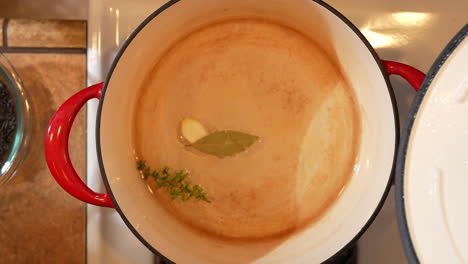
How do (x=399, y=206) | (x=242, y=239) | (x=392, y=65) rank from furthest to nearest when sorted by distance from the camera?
(x=242, y=239) → (x=392, y=65) → (x=399, y=206)

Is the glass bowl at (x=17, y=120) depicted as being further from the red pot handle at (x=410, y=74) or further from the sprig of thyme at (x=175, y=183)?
the red pot handle at (x=410, y=74)

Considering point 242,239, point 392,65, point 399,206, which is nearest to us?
point 399,206

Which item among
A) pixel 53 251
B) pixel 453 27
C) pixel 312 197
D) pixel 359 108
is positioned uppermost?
pixel 453 27

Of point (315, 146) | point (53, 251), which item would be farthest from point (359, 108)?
point (53, 251)

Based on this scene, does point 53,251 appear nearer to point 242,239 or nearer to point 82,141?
point 82,141

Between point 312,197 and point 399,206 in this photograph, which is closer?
point 399,206

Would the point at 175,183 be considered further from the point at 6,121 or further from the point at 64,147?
the point at 6,121

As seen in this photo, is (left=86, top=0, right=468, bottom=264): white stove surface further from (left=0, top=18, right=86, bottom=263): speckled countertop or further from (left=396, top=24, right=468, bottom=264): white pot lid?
(left=396, top=24, right=468, bottom=264): white pot lid

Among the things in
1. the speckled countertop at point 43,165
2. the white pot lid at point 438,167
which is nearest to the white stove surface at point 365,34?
the speckled countertop at point 43,165
